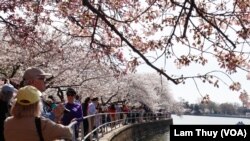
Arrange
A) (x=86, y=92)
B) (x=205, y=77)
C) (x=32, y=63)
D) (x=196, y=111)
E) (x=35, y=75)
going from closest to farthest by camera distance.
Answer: (x=35, y=75)
(x=205, y=77)
(x=32, y=63)
(x=86, y=92)
(x=196, y=111)

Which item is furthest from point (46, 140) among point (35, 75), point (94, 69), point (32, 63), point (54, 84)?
point (94, 69)

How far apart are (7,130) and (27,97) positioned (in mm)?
353

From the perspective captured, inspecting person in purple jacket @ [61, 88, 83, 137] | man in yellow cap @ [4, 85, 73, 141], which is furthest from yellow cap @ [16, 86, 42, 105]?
person in purple jacket @ [61, 88, 83, 137]

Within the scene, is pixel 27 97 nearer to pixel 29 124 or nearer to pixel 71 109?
pixel 29 124

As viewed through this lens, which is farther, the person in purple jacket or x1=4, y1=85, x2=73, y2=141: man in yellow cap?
the person in purple jacket

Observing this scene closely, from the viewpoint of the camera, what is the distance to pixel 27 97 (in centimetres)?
420

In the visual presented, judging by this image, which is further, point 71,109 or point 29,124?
point 71,109

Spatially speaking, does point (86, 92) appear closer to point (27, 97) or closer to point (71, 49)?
point (71, 49)

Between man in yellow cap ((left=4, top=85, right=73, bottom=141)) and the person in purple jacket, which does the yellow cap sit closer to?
man in yellow cap ((left=4, top=85, right=73, bottom=141))

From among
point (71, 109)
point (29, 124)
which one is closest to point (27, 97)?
point (29, 124)

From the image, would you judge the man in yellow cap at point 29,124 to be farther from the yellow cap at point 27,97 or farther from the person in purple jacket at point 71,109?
the person in purple jacket at point 71,109

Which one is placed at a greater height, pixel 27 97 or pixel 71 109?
pixel 27 97

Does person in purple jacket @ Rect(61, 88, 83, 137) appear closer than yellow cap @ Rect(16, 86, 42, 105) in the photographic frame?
No

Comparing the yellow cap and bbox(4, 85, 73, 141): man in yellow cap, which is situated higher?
the yellow cap
